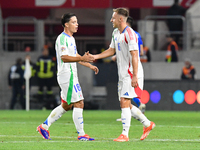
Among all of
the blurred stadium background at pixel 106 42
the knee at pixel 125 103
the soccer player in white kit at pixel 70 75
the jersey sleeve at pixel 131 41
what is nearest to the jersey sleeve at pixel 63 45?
the soccer player in white kit at pixel 70 75

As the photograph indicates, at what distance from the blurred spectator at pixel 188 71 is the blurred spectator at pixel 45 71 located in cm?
454

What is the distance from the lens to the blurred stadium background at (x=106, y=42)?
16.3 m

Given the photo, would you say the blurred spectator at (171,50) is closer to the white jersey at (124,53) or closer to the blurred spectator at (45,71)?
the blurred spectator at (45,71)

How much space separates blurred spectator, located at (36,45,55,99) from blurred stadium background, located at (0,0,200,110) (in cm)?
29

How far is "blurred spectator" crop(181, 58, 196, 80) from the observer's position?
1761cm

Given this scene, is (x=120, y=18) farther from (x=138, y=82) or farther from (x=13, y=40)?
(x=13, y=40)

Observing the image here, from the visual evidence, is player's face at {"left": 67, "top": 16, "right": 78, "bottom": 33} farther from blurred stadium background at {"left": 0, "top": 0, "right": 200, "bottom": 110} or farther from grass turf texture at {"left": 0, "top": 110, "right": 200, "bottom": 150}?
blurred stadium background at {"left": 0, "top": 0, "right": 200, "bottom": 110}

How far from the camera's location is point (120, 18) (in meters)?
7.61

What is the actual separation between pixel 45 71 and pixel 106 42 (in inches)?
99.1

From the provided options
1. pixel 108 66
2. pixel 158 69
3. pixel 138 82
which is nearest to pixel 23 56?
pixel 108 66

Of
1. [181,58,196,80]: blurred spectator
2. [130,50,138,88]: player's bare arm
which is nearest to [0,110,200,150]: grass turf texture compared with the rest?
[130,50,138,88]: player's bare arm

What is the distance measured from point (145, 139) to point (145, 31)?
11.2 meters

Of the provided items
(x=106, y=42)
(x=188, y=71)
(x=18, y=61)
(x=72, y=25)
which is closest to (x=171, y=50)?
(x=188, y=71)

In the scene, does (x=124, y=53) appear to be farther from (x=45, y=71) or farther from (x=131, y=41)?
(x=45, y=71)
